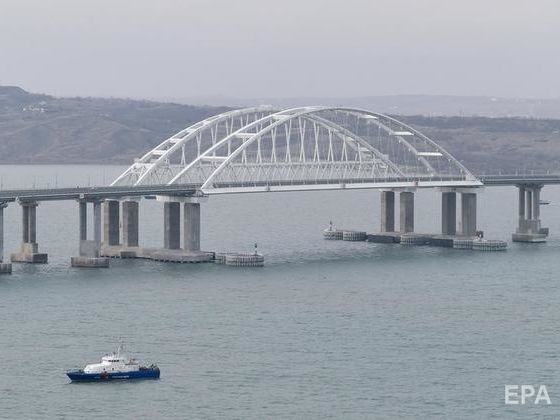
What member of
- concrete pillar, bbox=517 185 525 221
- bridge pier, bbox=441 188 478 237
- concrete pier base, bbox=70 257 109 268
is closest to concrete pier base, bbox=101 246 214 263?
concrete pier base, bbox=70 257 109 268

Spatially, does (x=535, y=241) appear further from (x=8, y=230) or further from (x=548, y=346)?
(x=548, y=346)

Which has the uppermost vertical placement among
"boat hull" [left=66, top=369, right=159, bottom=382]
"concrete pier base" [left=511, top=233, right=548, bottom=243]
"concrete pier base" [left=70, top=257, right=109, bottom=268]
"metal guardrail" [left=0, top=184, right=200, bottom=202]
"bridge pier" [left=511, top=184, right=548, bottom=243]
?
"metal guardrail" [left=0, top=184, right=200, bottom=202]

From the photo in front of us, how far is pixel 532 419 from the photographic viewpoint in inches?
2201

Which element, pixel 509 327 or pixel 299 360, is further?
pixel 509 327

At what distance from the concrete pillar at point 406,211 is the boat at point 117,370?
187 feet

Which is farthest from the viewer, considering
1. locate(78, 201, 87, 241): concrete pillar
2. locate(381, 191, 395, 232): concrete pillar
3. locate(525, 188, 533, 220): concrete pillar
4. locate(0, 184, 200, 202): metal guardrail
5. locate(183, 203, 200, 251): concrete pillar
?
locate(525, 188, 533, 220): concrete pillar

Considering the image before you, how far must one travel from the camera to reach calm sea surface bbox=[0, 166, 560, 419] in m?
58.2

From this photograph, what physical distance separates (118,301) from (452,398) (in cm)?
2454

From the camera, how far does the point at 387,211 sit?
388ft

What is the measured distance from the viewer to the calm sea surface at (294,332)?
58.2 metres

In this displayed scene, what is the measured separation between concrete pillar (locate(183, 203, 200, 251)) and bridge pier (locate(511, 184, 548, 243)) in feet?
86.7

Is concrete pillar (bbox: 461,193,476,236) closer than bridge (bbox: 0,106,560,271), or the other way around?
bridge (bbox: 0,106,560,271)

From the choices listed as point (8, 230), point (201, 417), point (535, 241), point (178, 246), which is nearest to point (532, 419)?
point (201, 417)

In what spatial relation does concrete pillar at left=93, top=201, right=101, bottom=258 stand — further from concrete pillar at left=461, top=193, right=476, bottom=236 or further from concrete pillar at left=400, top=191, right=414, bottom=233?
concrete pillar at left=461, top=193, right=476, bottom=236
